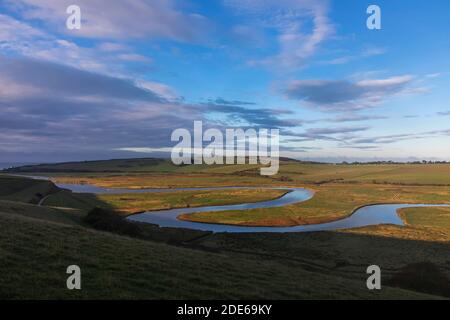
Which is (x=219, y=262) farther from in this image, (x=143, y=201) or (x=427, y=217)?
(x=143, y=201)

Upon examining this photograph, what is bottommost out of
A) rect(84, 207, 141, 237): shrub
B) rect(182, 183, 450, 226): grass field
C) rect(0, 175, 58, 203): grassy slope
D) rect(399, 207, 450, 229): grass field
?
rect(399, 207, 450, 229): grass field

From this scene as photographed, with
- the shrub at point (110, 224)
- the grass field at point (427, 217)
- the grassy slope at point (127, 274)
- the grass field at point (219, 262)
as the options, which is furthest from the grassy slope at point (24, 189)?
the grass field at point (427, 217)

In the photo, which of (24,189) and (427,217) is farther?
(24,189)

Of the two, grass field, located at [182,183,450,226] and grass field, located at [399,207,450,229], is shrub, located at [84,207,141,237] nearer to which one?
grass field, located at [182,183,450,226]

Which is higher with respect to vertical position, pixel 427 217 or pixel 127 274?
pixel 127 274

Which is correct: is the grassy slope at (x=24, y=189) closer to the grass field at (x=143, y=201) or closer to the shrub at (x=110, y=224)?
the grass field at (x=143, y=201)

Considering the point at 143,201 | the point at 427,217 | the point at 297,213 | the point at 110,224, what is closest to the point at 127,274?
Answer: the point at 110,224

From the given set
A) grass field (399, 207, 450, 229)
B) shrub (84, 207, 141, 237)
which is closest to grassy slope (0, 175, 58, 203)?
shrub (84, 207, 141, 237)

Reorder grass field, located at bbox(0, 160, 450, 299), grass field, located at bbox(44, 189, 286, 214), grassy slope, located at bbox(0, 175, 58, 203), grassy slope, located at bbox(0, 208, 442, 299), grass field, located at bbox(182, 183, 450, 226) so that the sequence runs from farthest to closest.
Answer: grass field, located at bbox(44, 189, 286, 214)
grassy slope, located at bbox(0, 175, 58, 203)
grass field, located at bbox(182, 183, 450, 226)
grass field, located at bbox(0, 160, 450, 299)
grassy slope, located at bbox(0, 208, 442, 299)

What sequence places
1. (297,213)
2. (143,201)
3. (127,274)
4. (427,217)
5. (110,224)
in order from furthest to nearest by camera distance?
(143,201), (297,213), (427,217), (110,224), (127,274)

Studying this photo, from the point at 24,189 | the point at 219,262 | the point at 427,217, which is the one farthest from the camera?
the point at 24,189

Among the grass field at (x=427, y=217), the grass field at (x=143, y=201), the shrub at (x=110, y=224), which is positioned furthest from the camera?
the grass field at (x=143, y=201)
